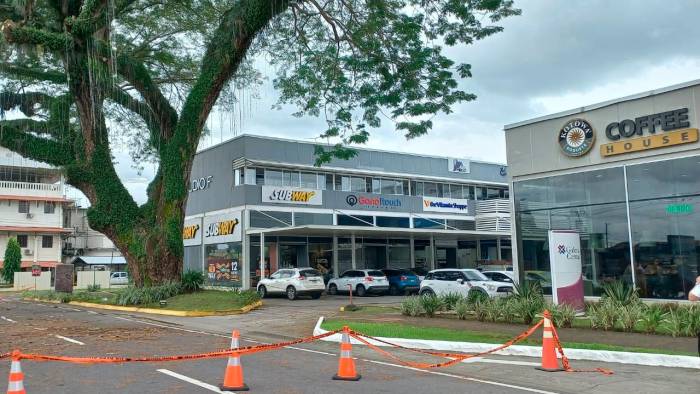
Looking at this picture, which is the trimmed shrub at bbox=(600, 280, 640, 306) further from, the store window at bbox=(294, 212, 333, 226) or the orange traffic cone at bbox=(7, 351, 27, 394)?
the store window at bbox=(294, 212, 333, 226)

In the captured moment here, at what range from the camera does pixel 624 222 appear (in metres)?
18.7

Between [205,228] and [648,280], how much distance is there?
26.1m

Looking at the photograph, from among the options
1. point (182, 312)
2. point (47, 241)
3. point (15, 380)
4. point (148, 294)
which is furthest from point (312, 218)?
point (47, 241)

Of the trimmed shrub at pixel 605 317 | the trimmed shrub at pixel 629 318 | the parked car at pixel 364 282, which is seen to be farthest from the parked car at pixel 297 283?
the trimmed shrub at pixel 629 318

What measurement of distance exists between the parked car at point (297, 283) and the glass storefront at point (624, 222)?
10.9 m

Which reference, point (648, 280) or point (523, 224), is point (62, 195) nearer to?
point (523, 224)

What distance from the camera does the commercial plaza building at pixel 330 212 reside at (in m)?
34.0

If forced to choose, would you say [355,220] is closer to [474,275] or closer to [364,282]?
[364,282]

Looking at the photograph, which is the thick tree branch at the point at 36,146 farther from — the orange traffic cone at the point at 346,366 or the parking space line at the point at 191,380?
the orange traffic cone at the point at 346,366

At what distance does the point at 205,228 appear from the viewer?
122 ft

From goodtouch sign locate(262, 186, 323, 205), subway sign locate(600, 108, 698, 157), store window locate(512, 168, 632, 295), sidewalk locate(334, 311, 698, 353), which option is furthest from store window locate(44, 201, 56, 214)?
subway sign locate(600, 108, 698, 157)

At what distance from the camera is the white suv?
23438mm

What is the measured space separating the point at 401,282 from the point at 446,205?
1193cm

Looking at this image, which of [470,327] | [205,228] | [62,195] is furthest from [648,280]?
[62,195]
